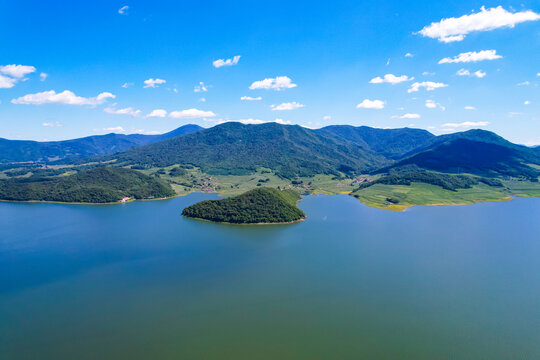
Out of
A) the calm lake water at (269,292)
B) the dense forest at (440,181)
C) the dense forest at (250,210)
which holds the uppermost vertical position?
the dense forest at (440,181)

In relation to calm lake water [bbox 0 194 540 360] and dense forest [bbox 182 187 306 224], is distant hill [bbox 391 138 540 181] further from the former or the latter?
dense forest [bbox 182 187 306 224]

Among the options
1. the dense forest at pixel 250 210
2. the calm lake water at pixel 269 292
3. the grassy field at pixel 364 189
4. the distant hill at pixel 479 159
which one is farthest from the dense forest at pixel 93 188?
the distant hill at pixel 479 159

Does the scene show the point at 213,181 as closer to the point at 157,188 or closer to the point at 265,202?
the point at 157,188

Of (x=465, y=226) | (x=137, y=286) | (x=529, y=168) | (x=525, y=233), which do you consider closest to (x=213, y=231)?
(x=137, y=286)

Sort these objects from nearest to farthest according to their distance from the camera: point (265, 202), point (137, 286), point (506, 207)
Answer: point (137, 286), point (265, 202), point (506, 207)

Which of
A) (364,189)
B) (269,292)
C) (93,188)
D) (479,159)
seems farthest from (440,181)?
(93,188)

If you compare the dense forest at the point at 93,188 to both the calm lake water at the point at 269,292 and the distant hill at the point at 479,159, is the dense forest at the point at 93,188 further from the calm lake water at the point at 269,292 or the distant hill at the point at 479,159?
the distant hill at the point at 479,159

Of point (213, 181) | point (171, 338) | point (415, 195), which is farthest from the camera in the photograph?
point (213, 181)
